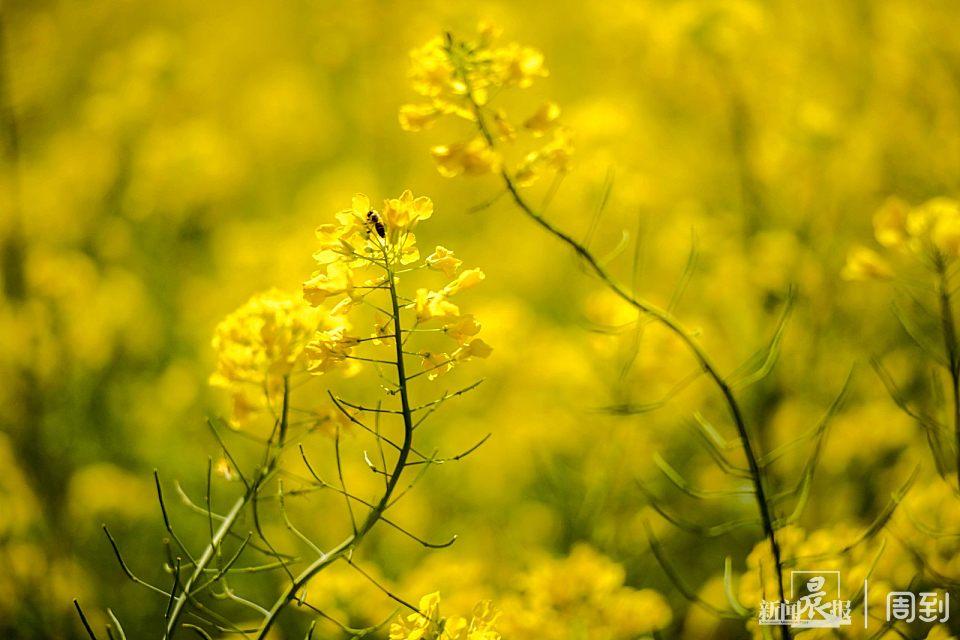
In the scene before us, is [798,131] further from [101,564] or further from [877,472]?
[101,564]

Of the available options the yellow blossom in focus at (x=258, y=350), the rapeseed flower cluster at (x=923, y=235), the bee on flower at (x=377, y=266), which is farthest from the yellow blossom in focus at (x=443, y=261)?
the rapeseed flower cluster at (x=923, y=235)

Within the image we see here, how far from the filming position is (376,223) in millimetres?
802

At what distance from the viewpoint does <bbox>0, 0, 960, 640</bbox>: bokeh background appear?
162cm

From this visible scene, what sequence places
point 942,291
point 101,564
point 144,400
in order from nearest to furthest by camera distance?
point 942,291
point 101,564
point 144,400

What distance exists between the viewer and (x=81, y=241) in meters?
2.71

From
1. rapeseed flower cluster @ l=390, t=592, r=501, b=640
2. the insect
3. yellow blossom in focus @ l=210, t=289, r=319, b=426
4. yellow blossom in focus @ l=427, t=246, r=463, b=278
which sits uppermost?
the insect

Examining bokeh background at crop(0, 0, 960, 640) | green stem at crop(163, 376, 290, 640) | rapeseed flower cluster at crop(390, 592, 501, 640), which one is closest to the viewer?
green stem at crop(163, 376, 290, 640)

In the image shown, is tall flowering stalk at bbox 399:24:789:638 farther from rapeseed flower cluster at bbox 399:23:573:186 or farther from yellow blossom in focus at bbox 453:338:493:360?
yellow blossom in focus at bbox 453:338:493:360

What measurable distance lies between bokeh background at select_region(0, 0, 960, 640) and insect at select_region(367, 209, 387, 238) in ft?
1.04

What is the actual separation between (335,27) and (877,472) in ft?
7.96

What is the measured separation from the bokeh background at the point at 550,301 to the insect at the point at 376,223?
32 cm

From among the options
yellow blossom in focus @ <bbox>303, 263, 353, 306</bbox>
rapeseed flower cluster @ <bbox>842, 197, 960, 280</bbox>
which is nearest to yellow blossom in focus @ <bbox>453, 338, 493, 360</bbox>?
yellow blossom in focus @ <bbox>303, 263, 353, 306</bbox>

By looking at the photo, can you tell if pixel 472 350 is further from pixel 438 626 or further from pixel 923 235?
pixel 923 235

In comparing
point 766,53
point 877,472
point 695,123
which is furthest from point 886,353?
point 695,123
